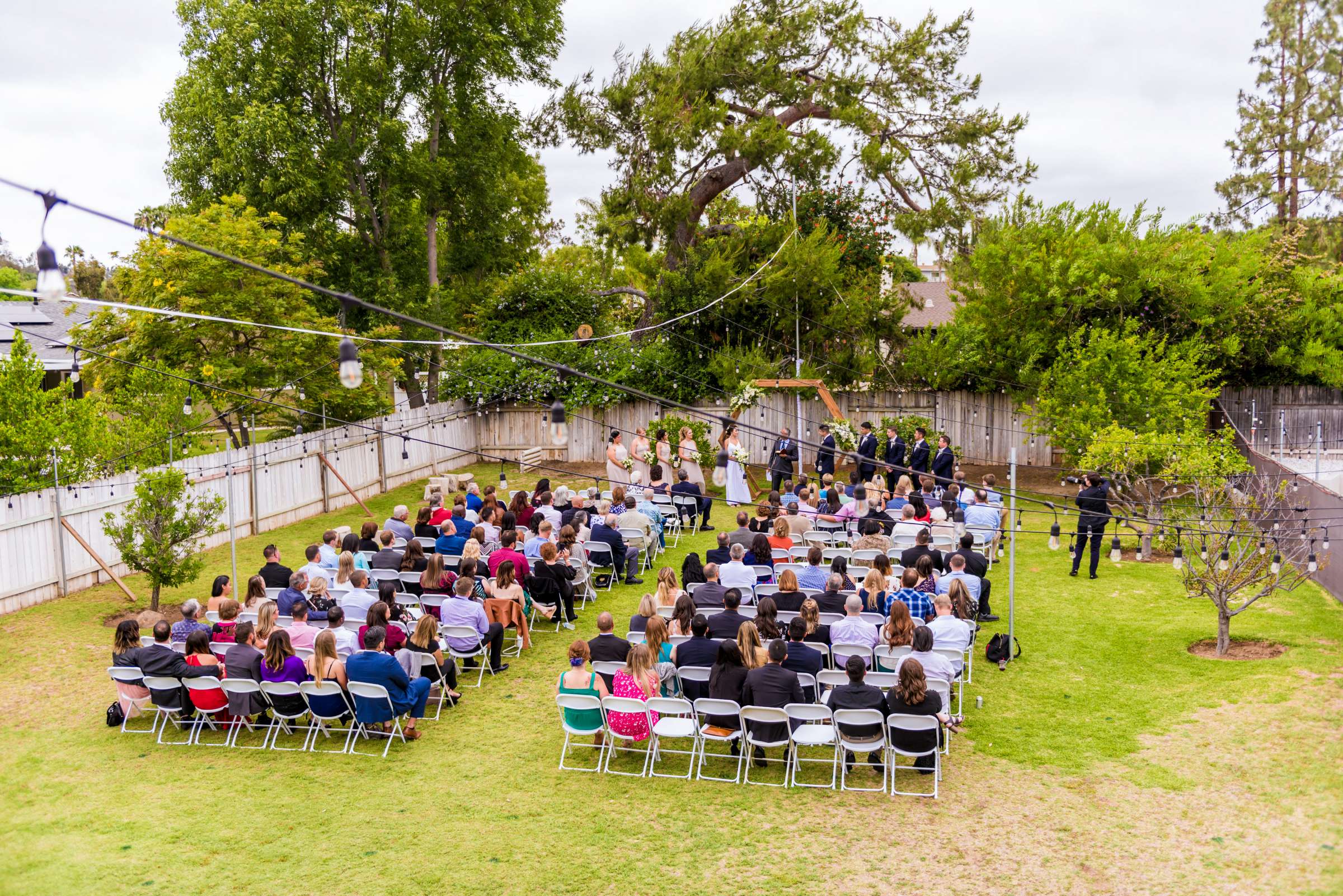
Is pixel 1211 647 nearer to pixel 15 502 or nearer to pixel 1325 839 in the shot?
pixel 1325 839

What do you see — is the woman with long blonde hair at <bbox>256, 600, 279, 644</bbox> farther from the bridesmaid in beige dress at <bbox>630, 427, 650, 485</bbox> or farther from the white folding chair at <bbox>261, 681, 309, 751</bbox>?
the bridesmaid in beige dress at <bbox>630, 427, 650, 485</bbox>

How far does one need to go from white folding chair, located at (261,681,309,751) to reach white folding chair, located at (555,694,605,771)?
2493mm

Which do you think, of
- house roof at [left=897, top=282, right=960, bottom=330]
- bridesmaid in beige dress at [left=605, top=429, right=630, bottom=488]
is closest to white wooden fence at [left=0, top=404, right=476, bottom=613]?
bridesmaid in beige dress at [left=605, top=429, right=630, bottom=488]

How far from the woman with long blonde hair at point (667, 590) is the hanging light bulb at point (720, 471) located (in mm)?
8996

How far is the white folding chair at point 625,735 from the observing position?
9000 mm

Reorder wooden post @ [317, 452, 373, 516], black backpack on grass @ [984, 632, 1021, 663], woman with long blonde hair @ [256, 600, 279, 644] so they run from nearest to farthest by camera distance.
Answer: woman with long blonde hair @ [256, 600, 279, 644], black backpack on grass @ [984, 632, 1021, 663], wooden post @ [317, 452, 373, 516]

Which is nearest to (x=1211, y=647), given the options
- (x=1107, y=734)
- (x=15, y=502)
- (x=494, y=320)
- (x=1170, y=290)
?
(x=1107, y=734)

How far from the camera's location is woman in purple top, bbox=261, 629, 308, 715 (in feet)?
31.6

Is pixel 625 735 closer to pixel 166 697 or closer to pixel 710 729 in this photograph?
pixel 710 729

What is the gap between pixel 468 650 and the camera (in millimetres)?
11414

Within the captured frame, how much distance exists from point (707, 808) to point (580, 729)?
151cm

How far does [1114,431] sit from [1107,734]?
789 centimetres

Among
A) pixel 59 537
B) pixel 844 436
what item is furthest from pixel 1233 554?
pixel 59 537

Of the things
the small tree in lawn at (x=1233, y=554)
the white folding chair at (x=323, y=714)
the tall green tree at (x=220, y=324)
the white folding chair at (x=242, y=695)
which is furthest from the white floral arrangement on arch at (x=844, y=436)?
the white folding chair at (x=242, y=695)
